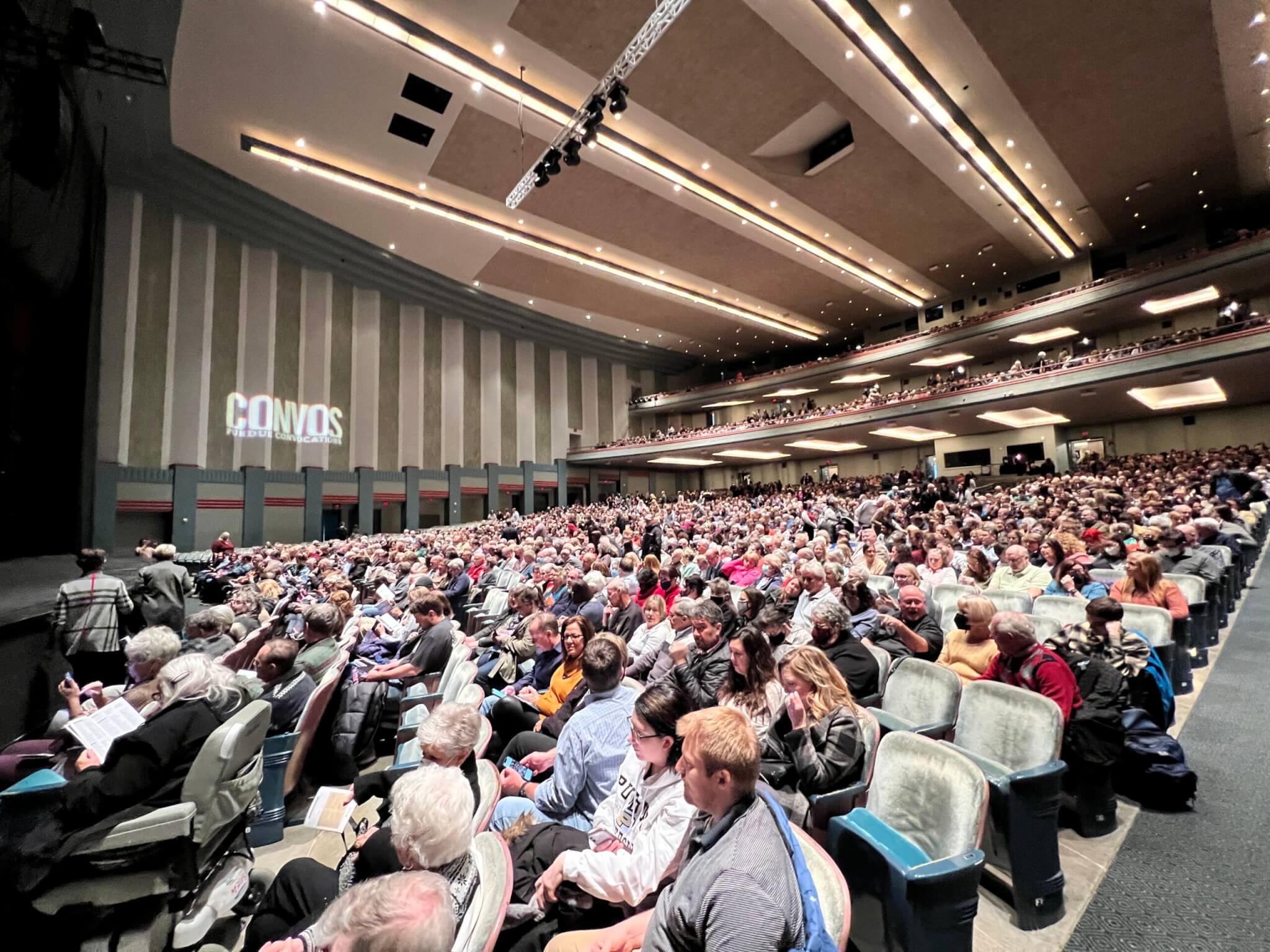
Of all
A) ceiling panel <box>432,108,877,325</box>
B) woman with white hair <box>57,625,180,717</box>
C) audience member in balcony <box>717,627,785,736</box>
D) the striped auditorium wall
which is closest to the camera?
audience member in balcony <box>717,627,785,736</box>

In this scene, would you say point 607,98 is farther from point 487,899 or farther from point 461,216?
point 487,899

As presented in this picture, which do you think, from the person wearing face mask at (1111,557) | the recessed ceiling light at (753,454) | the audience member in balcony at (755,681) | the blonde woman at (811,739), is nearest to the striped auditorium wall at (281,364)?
the recessed ceiling light at (753,454)

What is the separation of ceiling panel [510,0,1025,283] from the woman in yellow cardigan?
10.5 metres

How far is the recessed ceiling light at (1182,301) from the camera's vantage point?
15.3m

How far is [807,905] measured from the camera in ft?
3.59

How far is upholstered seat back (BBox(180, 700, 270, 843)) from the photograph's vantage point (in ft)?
6.28

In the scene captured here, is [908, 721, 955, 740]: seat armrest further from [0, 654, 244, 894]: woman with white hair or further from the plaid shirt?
the plaid shirt

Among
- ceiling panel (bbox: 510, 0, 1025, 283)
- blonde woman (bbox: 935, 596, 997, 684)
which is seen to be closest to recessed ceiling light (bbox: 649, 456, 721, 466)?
ceiling panel (bbox: 510, 0, 1025, 283)

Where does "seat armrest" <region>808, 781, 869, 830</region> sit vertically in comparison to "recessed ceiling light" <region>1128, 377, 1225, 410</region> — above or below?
below

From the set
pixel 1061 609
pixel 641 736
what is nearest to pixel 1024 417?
pixel 1061 609

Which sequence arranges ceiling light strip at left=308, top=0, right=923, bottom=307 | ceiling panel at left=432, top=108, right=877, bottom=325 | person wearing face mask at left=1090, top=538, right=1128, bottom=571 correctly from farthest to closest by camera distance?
ceiling panel at left=432, top=108, right=877, bottom=325 → ceiling light strip at left=308, top=0, right=923, bottom=307 → person wearing face mask at left=1090, top=538, right=1128, bottom=571

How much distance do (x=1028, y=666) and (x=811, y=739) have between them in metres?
1.15

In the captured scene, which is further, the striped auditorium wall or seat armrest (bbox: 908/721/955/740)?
the striped auditorium wall

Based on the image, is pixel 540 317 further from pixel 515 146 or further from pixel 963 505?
pixel 963 505
